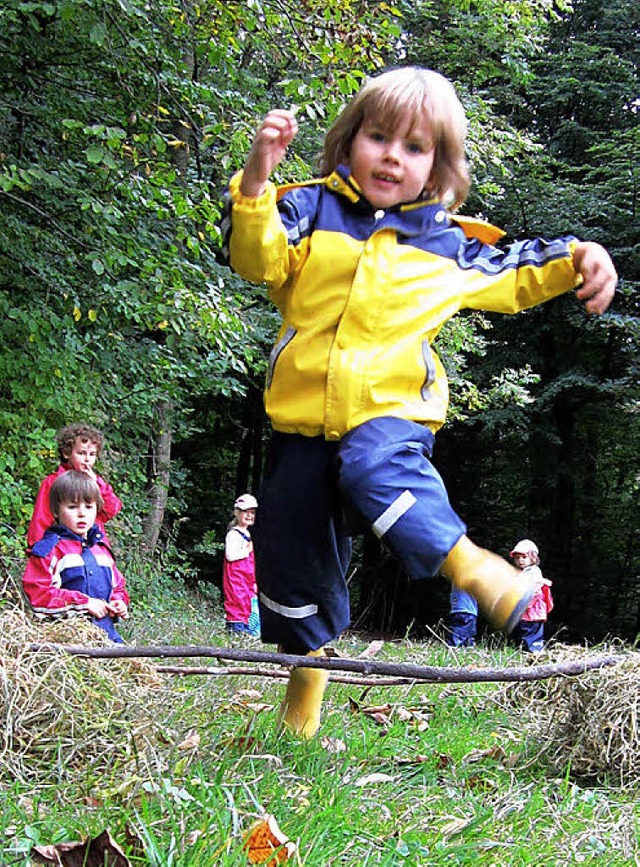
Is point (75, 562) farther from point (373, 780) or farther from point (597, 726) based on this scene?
point (597, 726)

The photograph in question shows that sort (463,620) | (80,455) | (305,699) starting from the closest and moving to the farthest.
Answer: (305,699) → (80,455) → (463,620)

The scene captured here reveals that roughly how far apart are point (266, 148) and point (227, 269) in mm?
8301

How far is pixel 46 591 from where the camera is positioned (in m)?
4.58

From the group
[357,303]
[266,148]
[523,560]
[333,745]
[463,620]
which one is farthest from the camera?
[523,560]

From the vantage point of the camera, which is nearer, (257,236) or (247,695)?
(257,236)

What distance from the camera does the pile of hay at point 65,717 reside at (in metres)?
2.22

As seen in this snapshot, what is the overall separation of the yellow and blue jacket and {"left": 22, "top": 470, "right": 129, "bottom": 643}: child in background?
7.76 feet

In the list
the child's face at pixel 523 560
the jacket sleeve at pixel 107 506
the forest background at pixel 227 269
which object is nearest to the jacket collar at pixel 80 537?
the jacket sleeve at pixel 107 506

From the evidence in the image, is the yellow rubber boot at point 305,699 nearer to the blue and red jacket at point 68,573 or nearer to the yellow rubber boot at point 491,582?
the yellow rubber boot at point 491,582

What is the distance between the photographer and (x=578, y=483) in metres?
18.2

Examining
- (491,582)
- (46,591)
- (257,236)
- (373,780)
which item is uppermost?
(257,236)

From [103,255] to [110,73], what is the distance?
2.07m

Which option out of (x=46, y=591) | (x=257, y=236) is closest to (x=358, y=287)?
(x=257, y=236)

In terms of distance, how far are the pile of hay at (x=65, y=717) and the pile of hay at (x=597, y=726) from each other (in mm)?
1201
